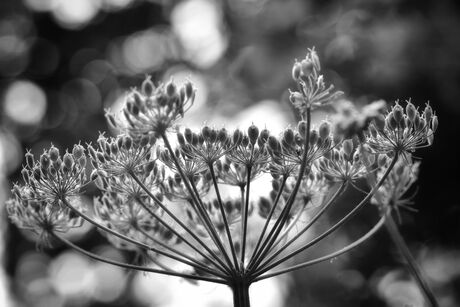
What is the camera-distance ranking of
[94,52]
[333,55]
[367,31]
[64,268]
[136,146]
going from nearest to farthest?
[136,146] → [367,31] → [333,55] → [64,268] → [94,52]

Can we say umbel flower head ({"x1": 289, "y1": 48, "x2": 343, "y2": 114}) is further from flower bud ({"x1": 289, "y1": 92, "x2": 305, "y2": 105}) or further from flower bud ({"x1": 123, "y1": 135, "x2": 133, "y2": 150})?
flower bud ({"x1": 123, "y1": 135, "x2": 133, "y2": 150})

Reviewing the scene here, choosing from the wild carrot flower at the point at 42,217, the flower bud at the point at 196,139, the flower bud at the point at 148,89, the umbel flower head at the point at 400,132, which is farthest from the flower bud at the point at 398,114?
the wild carrot flower at the point at 42,217

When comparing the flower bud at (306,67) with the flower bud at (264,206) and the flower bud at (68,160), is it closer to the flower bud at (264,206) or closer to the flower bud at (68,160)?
the flower bud at (264,206)

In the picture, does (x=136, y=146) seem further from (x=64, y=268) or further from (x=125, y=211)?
(x=64, y=268)

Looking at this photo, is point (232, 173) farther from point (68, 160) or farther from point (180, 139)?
point (68, 160)

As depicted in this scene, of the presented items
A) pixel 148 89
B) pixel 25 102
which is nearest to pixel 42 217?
pixel 148 89

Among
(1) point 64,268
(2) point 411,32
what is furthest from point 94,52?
(2) point 411,32

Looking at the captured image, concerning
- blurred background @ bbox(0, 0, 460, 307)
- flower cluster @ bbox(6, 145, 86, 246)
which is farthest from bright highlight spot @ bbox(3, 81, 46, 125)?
flower cluster @ bbox(6, 145, 86, 246)
